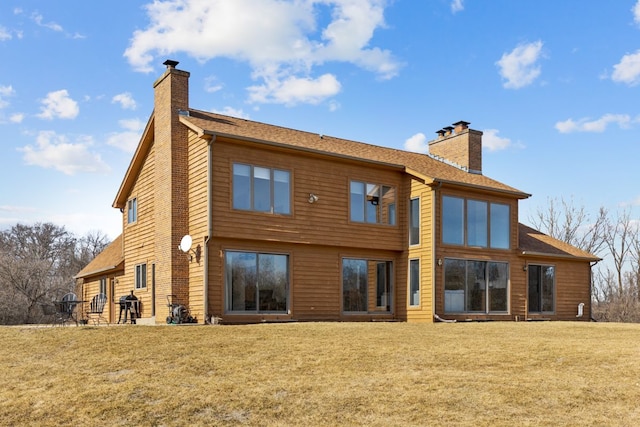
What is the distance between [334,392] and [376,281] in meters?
11.3

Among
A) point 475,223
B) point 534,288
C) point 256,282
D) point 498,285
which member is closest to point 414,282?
point 475,223

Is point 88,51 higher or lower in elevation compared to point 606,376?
higher

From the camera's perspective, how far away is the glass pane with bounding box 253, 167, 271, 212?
1820 cm

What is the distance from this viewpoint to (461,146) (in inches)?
998

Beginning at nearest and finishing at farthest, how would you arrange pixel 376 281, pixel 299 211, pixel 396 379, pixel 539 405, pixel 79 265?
pixel 539 405 → pixel 396 379 → pixel 299 211 → pixel 376 281 → pixel 79 265

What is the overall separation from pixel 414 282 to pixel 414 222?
1.87 m

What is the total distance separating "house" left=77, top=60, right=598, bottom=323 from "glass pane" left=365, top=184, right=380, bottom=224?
0.12 feet

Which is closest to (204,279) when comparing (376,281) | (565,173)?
(376,281)

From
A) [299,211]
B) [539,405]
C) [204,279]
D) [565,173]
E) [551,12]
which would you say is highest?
[551,12]

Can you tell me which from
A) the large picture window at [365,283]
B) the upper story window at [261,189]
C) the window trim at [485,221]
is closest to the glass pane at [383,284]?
the large picture window at [365,283]

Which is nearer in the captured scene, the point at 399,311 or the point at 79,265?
the point at 399,311

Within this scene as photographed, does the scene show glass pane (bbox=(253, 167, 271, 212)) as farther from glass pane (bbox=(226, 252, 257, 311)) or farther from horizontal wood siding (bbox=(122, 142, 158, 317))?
horizontal wood siding (bbox=(122, 142, 158, 317))

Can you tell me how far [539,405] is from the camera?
30.9 feet

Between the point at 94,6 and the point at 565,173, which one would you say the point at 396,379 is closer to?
the point at 94,6
